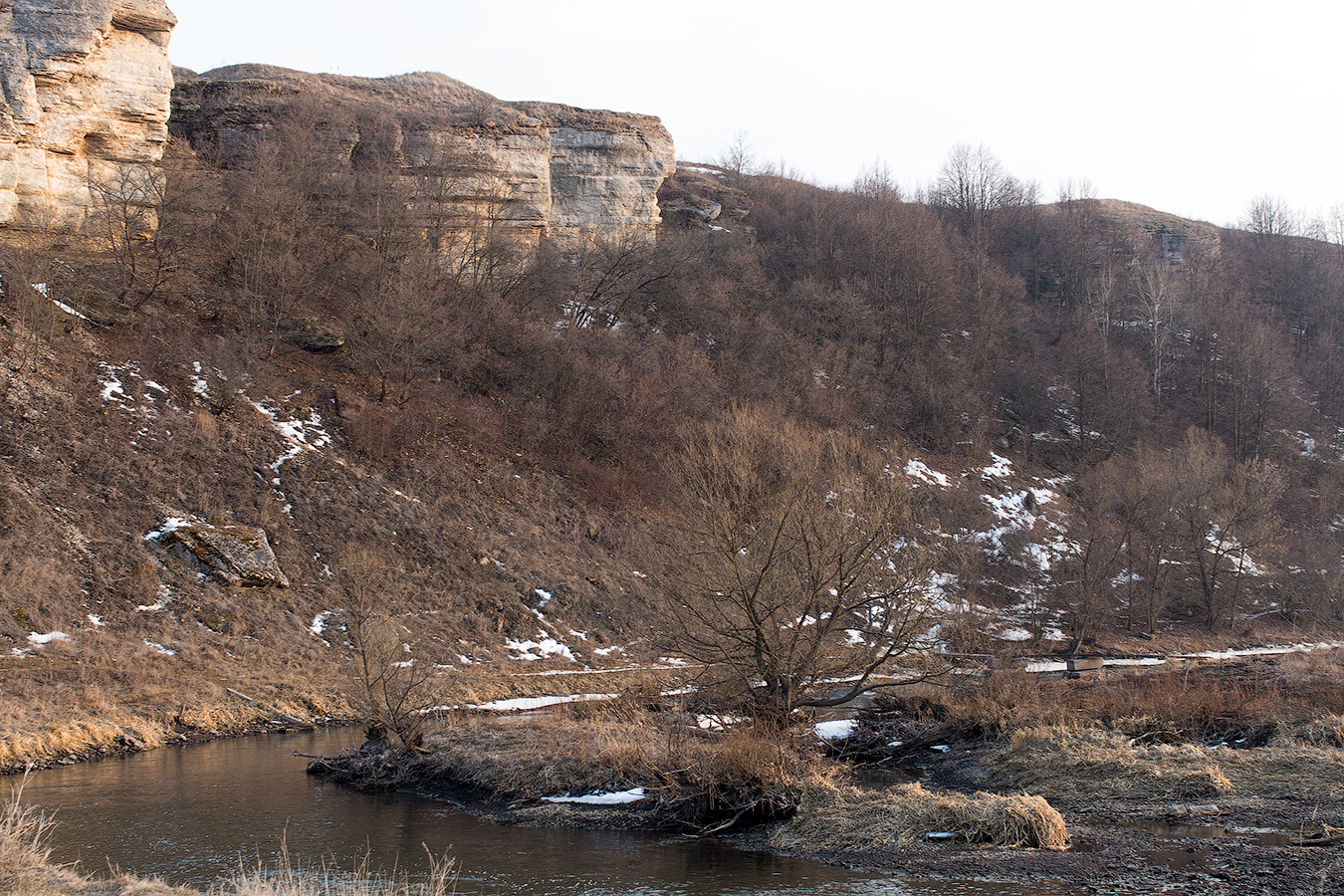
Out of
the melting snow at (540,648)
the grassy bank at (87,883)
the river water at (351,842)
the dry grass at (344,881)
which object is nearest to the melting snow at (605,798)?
the river water at (351,842)

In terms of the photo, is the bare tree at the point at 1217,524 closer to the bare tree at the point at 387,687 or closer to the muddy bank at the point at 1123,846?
the muddy bank at the point at 1123,846

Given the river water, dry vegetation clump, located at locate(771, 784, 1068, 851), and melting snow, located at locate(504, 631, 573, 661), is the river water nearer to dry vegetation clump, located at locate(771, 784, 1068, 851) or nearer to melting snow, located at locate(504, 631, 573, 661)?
dry vegetation clump, located at locate(771, 784, 1068, 851)

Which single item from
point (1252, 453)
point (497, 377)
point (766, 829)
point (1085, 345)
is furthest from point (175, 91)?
point (1252, 453)

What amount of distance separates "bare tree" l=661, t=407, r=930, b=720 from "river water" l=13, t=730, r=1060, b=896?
3.35m

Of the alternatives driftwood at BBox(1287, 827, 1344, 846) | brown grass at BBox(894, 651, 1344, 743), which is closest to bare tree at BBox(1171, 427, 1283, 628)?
brown grass at BBox(894, 651, 1344, 743)

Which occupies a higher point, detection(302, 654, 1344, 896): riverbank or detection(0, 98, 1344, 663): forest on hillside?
detection(0, 98, 1344, 663): forest on hillside

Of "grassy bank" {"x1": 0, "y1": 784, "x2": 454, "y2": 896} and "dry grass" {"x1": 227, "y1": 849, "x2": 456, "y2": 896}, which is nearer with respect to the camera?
"grassy bank" {"x1": 0, "y1": 784, "x2": 454, "y2": 896}

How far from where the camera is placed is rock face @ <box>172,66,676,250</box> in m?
41.4

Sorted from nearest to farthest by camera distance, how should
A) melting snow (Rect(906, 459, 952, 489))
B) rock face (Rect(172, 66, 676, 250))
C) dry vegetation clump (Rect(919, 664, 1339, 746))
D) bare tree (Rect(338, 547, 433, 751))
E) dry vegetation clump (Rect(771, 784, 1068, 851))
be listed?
1. dry vegetation clump (Rect(771, 784, 1068, 851))
2. dry vegetation clump (Rect(919, 664, 1339, 746))
3. bare tree (Rect(338, 547, 433, 751))
4. rock face (Rect(172, 66, 676, 250))
5. melting snow (Rect(906, 459, 952, 489))

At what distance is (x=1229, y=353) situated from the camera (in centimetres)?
5644

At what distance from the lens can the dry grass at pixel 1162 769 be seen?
12.5 metres

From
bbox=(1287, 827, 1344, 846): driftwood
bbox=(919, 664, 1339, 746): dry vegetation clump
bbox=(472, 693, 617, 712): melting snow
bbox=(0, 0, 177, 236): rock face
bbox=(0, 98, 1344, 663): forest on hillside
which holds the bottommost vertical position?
bbox=(472, 693, 617, 712): melting snow

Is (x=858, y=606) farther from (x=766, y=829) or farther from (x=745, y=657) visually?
(x=766, y=829)

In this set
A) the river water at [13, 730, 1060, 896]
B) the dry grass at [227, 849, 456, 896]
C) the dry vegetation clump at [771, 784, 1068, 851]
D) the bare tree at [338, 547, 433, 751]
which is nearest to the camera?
the dry grass at [227, 849, 456, 896]
